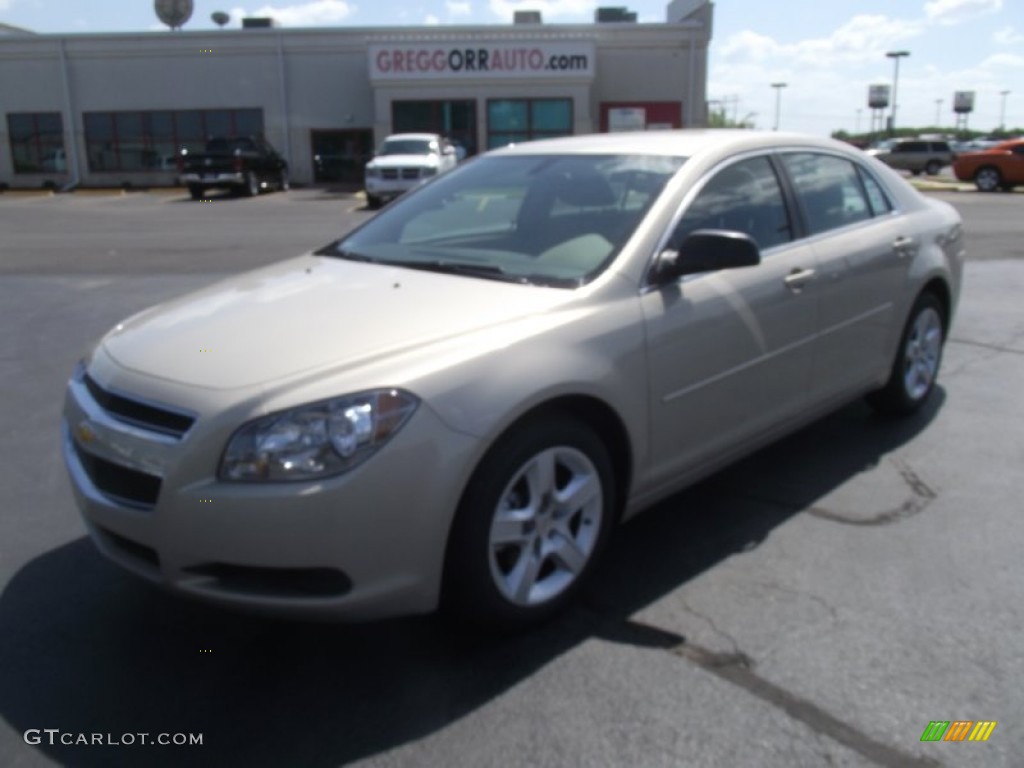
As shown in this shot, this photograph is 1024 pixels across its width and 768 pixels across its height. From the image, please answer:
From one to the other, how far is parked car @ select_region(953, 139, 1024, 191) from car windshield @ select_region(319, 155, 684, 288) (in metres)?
30.1

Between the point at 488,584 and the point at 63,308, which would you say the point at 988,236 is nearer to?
the point at 63,308

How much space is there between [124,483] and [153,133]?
35.9 m

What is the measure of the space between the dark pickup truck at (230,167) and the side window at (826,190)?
86.3 ft

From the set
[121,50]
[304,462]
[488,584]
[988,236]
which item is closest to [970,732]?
[488,584]

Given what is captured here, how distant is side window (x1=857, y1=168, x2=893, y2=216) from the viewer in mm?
5070

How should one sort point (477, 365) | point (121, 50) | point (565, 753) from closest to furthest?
point (565, 753), point (477, 365), point (121, 50)

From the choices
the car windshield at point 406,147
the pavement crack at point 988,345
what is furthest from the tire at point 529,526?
the car windshield at point 406,147

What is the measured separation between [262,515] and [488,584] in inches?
29.4

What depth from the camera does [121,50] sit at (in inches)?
1366

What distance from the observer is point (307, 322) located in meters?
3.21

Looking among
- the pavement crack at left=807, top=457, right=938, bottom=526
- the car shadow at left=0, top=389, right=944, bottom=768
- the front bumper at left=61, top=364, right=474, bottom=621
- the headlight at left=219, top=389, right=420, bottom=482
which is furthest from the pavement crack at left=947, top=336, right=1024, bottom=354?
the headlight at left=219, top=389, right=420, bottom=482

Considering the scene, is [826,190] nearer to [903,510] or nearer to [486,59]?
[903,510]

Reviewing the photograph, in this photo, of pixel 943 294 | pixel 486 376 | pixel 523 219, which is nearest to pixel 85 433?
pixel 486 376

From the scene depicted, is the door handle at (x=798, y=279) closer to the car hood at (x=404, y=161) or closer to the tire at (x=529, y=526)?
the tire at (x=529, y=526)
